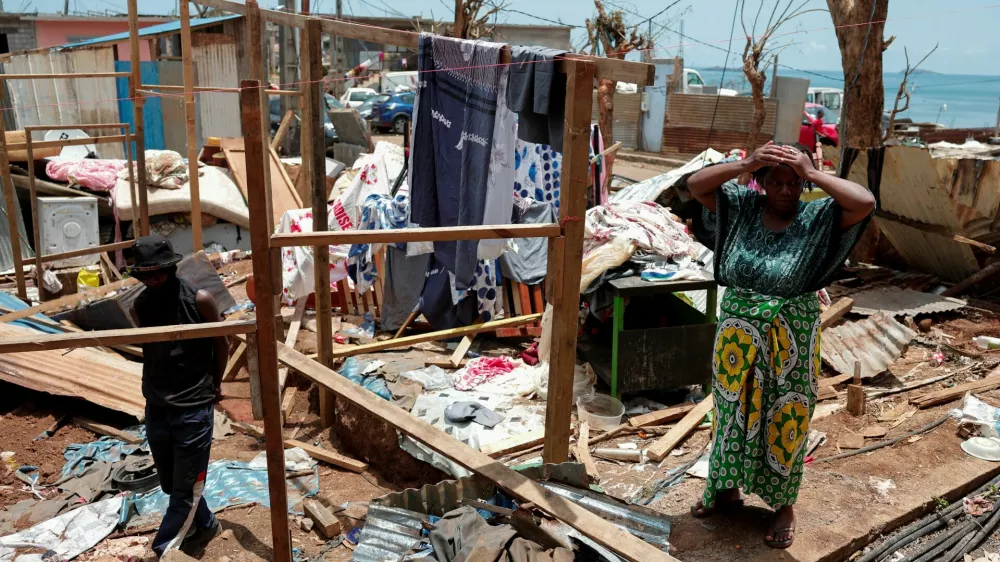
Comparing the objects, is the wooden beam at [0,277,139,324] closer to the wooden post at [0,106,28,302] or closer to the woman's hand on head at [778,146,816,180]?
the wooden post at [0,106,28,302]

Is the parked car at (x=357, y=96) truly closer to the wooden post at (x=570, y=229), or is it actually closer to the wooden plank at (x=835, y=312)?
the wooden plank at (x=835, y=312)

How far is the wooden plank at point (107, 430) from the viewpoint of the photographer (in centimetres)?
558

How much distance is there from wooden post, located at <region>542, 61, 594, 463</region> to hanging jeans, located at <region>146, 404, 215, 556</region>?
72.2 inches

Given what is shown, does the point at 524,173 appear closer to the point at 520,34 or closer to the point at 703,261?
the point at 703,261

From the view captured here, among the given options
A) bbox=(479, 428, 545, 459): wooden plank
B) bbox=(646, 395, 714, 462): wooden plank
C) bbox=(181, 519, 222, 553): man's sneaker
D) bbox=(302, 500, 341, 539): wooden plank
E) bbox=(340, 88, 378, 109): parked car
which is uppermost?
bbox=(340, 88, 378, 109): parked car

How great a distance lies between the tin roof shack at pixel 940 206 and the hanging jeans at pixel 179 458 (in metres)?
7.01

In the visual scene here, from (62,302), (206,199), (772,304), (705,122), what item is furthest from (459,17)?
(705,122)

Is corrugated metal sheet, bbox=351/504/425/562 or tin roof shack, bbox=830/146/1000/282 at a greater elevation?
tin roof shack, bbox=830/146/1000/282

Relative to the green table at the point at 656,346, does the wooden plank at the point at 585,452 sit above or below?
below

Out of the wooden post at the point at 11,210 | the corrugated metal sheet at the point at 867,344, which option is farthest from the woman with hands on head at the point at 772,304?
the wooden post at the point at 11,210

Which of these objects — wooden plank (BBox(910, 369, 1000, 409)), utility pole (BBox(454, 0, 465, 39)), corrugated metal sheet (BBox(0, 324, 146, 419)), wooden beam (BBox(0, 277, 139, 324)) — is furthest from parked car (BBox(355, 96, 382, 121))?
wooden plank (BBox(910, 369, 1000, 409))

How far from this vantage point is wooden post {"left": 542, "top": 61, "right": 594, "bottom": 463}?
3.30 meters

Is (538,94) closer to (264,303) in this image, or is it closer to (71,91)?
(264,303)

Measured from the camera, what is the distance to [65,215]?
1043 centimetres
